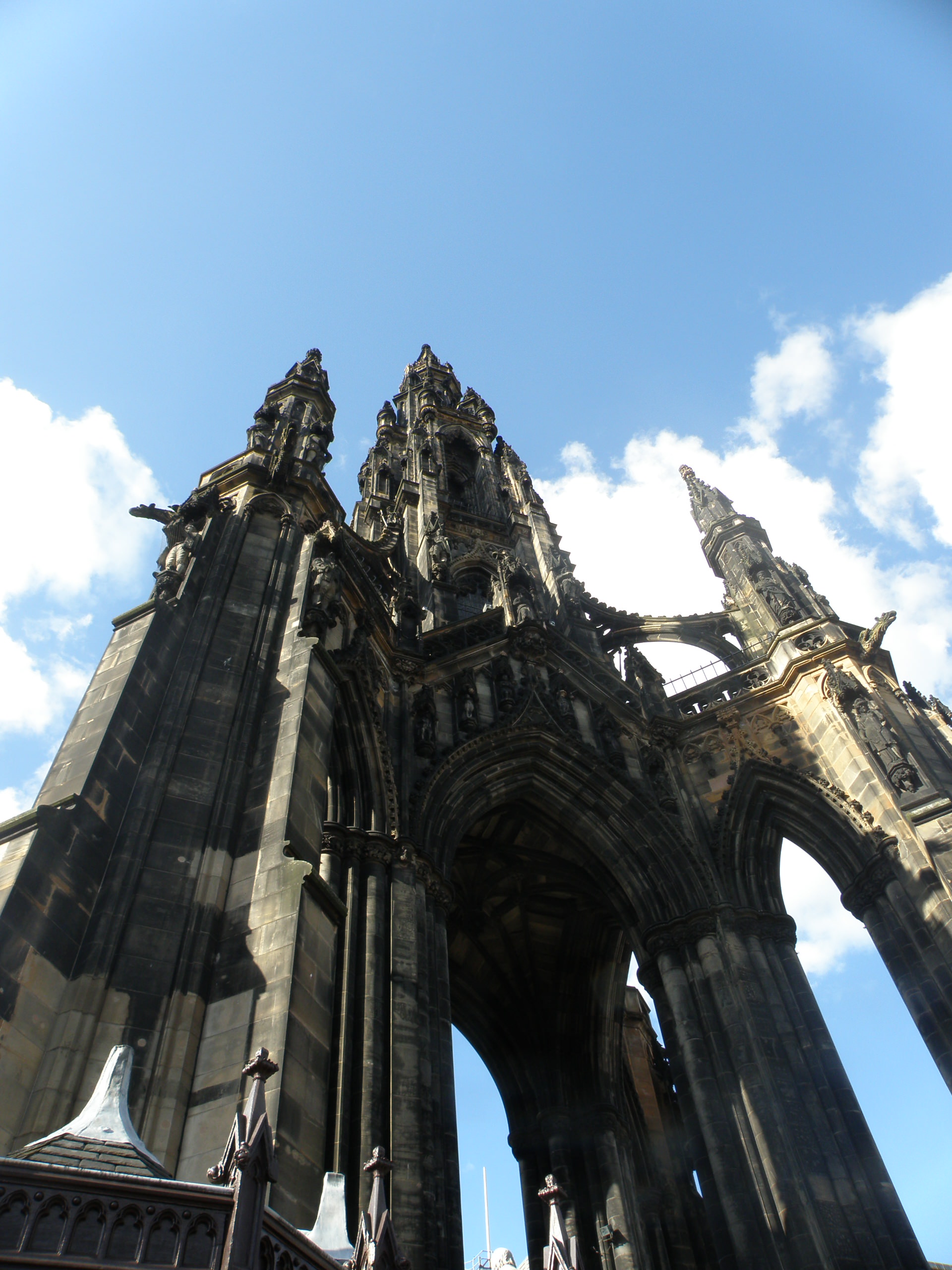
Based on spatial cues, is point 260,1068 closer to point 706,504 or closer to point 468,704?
point 468,704

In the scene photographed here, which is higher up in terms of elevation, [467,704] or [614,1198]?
[467,704]

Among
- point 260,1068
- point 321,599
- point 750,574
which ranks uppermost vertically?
point 750,574

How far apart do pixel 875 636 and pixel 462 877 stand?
862 cm

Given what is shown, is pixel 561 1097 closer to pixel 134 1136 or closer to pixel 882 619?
pixel 882 619

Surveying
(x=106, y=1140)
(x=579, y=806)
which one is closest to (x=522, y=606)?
(x=579, y=806)

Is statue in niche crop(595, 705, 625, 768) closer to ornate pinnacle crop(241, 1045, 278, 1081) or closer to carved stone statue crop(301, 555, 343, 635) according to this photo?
carved stone statue crop(301, 555, 343, 635)

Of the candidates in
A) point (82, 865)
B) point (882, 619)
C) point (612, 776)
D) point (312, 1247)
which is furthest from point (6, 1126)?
point (882, 619)

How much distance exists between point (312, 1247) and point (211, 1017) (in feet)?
8.64

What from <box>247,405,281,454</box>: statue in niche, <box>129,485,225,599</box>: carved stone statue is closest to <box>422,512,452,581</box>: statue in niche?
<box>247,405,281,454</box>: statue in niche

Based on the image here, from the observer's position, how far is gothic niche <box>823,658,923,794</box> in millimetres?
13109

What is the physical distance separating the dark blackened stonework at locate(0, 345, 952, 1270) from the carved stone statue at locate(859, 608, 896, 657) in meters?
0.07

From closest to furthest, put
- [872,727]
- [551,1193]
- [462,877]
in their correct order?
[551,1193], [872,727], [462,877]

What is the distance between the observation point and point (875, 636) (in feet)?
51.1

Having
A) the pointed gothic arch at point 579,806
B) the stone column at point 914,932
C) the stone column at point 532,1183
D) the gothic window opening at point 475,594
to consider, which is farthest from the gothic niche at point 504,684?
the stone column at point 532,1183
